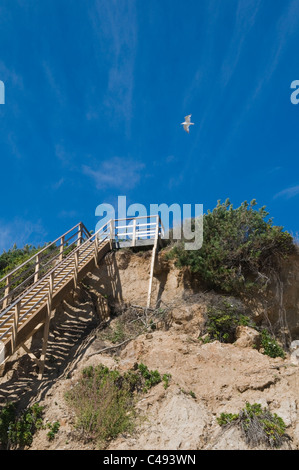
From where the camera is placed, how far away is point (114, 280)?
14.6 m

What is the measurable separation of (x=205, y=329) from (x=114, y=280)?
18.0 ft

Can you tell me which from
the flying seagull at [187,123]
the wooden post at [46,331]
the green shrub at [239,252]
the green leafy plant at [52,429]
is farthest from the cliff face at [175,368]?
the flying seagull at [187,123]

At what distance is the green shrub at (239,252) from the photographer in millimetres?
12555

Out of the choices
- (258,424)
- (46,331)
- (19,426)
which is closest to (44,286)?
(46,331)

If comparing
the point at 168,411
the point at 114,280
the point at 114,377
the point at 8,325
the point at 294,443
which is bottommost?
the point at 294,443

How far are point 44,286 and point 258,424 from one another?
266 inches

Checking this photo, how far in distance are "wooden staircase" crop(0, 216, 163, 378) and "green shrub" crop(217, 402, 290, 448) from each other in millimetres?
5455

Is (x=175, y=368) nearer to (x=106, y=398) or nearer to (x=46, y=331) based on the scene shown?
(x=106, y=398)

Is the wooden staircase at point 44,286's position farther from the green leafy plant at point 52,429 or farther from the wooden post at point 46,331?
the green leafy plant at point 52,429

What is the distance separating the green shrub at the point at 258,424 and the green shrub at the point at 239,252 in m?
5.95

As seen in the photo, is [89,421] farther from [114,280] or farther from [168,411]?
[114,280]

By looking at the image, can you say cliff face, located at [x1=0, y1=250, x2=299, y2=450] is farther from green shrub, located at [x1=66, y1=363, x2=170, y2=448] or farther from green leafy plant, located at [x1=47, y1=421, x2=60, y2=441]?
green shrub, located at [x1=66, y1=363, x2=170, y2=448]
